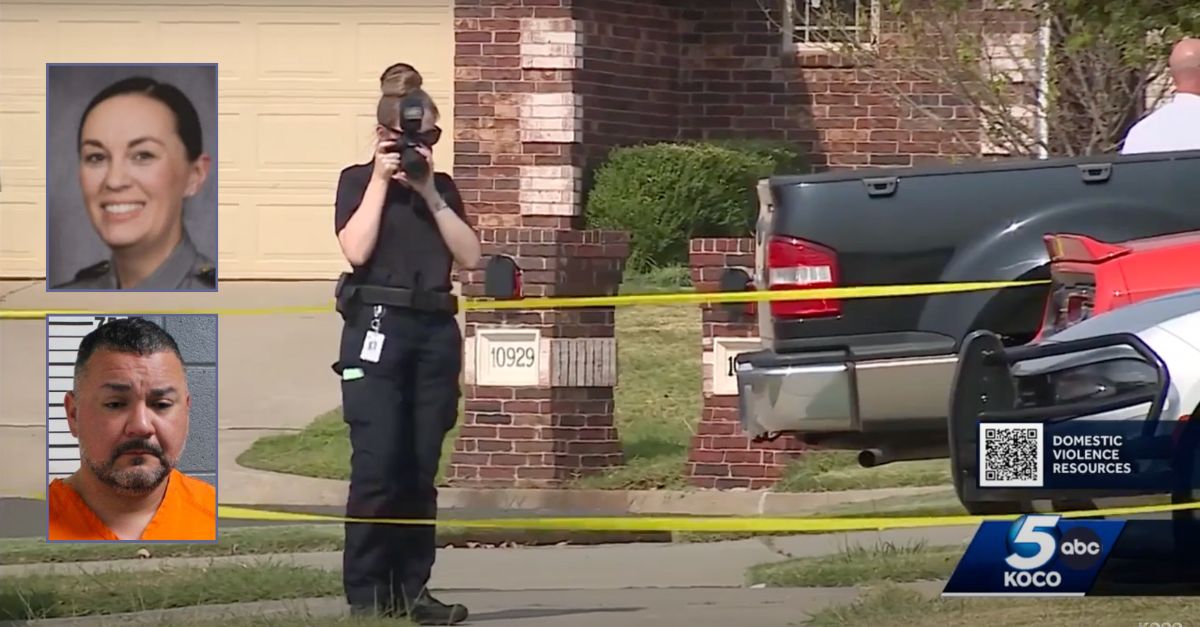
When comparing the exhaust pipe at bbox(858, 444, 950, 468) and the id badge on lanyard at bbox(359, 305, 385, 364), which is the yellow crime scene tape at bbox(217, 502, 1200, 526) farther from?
the id badge on lanyard at bbox(359, 305, 385, 364)

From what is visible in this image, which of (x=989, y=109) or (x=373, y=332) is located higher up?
(x=989, y=109)

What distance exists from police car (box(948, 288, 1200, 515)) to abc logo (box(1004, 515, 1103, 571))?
59 mm

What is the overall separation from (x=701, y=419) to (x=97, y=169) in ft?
11.5

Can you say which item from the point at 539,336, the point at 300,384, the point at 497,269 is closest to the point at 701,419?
the point at 539,336

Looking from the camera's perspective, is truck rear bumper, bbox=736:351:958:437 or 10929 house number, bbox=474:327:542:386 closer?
truck rear bumper, bbox=736:351:958:437

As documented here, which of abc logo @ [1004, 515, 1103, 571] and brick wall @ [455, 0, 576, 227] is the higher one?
brick wall @ [455, 0, 576, 227]

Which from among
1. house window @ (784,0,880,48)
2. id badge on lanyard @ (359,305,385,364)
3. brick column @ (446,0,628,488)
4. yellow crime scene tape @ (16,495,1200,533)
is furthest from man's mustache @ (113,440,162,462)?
house window @ (784,0,880,48)

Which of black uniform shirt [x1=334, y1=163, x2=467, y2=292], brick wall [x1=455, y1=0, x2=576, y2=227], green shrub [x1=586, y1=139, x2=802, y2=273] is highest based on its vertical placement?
brick wall [x1=455, y1=0, x2=576, y2=227]

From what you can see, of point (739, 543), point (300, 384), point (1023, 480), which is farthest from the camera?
point (300, 384)

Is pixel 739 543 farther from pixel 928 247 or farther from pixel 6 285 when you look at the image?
pixel 6 285

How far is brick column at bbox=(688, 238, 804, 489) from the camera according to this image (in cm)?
977

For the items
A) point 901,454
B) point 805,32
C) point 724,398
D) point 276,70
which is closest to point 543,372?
point 724,398

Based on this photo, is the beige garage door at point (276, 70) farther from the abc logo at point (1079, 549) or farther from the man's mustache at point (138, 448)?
the abc logo at point (1079, 549)

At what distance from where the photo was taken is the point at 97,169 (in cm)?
800
